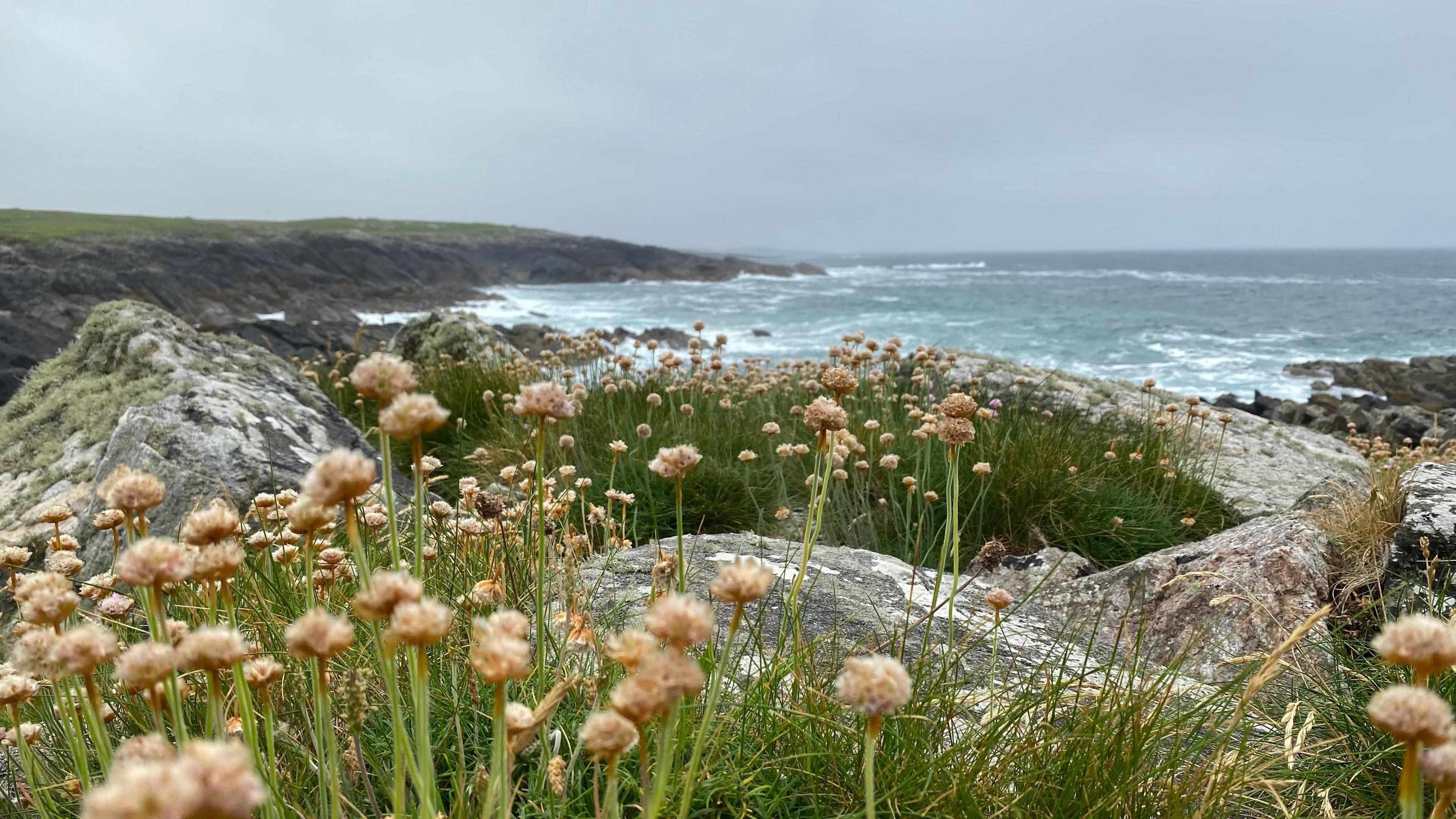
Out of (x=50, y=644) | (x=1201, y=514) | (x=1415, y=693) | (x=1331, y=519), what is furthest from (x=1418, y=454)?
→ (x=50, y=644)

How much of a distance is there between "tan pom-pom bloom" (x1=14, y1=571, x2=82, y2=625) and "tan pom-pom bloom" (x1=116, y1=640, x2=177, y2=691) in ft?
0.78

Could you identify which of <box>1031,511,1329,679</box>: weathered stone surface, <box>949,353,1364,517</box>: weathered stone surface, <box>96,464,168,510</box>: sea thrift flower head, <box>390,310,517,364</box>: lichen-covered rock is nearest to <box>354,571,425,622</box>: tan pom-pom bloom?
<box>96,464,168,510</box>: sea thrift flower head

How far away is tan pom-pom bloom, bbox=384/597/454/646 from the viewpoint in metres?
0.78

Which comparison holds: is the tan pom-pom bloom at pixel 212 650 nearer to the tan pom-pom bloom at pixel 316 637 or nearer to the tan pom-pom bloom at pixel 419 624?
the tan pom-pom bloom at pixel 316 637

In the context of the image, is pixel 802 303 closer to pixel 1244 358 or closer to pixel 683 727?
pixel 1244 358

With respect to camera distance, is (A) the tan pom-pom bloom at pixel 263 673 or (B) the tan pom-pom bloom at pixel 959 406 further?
(B) the tan pom-pom bloom at pixel 959 406

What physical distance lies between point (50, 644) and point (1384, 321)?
163 ft

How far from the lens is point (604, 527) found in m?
2.98

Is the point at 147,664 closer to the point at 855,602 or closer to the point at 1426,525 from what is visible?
the point at 855,602

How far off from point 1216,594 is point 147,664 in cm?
320

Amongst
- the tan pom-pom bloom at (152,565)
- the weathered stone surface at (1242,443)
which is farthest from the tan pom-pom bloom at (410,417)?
the weathered stone surface at (1242,443)

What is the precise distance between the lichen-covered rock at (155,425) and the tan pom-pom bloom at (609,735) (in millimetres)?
2281

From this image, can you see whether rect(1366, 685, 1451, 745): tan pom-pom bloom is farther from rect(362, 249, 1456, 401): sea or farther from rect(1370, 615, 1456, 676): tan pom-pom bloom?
rect(362, 249, 1456, 401): sea

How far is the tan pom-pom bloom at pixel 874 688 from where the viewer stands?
832 millimetres
